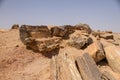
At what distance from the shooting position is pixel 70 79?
4695 millimetres

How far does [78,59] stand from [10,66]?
11.5ft

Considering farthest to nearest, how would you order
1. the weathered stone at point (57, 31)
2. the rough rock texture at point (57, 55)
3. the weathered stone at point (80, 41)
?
the weathered stone at point (57, 31) < the weathered stone at point (80, 41) < the rough rock texture at point (57, 55)

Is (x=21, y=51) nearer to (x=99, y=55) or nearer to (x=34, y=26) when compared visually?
(x=34, y=26)

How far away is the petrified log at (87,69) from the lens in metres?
4.80

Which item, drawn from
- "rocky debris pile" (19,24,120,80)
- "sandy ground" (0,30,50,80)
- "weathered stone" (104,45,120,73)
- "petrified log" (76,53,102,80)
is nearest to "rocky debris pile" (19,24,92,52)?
"rocky debris pile" (19,24,120,80)

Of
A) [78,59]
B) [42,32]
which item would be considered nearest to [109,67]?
[78,59]

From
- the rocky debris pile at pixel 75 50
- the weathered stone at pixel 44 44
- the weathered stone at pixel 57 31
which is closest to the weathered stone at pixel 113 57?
the rocky debris pile at pixel 75 50

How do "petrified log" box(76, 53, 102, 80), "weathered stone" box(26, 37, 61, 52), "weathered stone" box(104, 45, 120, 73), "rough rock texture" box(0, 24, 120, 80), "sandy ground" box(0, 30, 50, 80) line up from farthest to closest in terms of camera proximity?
"weathered stone" box(26, 37, 61, 52), "sandy ground" box(0, 30, 50, 80), "weathered stone" box(104, 45, 120, 73), "rough rock texture" box(0, 24, 120, 80), "petrified log" box(76, 53, 102, 80)

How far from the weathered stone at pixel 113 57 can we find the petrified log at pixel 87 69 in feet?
2.59

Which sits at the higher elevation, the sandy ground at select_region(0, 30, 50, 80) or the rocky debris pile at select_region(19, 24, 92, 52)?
the rocky debris pile at select_region(19, 24, 92, 52)

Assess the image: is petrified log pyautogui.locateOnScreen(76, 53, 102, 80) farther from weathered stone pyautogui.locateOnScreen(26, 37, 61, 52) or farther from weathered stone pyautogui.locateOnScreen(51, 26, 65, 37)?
weathered stone pyautogui.locateOnScreen(51, 26, 65, 37)

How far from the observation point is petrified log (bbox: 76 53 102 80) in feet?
15.8

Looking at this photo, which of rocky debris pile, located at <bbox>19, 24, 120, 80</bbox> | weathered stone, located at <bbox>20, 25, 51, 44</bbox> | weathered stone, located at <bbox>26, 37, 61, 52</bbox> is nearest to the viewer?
rocky debris pile, located at <bbox>19, 24, 120, 80</bbox>

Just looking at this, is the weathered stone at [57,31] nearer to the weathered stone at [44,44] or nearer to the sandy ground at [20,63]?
the weathered stone at [44,44]
